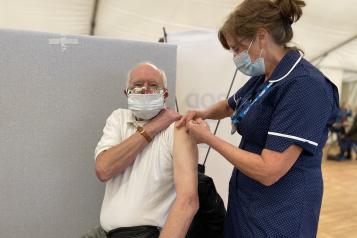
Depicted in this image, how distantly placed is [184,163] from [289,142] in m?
0.44

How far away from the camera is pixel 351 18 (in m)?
5.79

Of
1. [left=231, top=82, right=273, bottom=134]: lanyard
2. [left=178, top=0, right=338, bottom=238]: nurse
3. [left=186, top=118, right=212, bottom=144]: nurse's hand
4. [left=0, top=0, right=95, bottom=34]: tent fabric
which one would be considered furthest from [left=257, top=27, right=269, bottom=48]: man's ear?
[left=0, top=0, right=95, bottom=34]: tent fabric

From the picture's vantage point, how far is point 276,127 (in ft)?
3.72

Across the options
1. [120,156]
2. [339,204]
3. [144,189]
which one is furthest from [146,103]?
[339,204]

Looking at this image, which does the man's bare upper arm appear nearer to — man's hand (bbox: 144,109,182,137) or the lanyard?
man's hand (bbox: 144,109,182,137)

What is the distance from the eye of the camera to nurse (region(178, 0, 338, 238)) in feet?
3.67

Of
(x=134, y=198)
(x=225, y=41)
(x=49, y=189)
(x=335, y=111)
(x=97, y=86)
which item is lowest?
(x=49, y=189)

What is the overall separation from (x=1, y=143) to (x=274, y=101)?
4.40 feet

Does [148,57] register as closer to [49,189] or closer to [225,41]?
[225,41]

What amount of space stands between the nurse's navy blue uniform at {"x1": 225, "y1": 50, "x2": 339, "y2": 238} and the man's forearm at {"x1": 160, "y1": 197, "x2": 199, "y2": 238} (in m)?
0.18

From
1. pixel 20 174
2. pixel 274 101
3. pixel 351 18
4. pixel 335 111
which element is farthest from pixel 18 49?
pixel 351 18

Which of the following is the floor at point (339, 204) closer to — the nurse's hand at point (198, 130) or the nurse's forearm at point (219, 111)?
the nurse's forearm at point (219, 111)

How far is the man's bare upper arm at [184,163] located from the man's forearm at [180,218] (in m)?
0.04

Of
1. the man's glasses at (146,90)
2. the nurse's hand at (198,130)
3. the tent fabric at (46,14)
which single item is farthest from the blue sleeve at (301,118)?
the tent fabric at (46,14)
